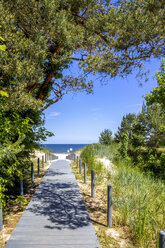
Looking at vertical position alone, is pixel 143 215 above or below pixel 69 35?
below

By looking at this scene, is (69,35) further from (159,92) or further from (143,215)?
(159,92)

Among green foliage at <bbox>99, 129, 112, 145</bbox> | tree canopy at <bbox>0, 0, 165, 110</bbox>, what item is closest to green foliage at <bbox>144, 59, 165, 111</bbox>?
tree canopy at <bbox>0, 0, 165, 110</bbox>

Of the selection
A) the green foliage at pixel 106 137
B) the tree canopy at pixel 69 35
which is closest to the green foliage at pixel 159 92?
the tree canopy at pixel 69 35

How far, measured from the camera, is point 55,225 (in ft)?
14.2

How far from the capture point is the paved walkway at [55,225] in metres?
3.61

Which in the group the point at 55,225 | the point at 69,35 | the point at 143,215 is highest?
the point at 69,35

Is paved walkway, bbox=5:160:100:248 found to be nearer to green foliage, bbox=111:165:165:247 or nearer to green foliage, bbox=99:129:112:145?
green foliage, bbox=111:165:165:247

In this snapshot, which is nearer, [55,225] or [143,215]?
[143,215]

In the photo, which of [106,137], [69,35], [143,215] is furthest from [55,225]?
[106,137]

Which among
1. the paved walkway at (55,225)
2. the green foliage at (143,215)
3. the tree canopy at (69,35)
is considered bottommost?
the paved walkway at (55,225)

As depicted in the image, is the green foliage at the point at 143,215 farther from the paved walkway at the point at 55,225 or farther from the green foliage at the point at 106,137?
the green foliage at the point at 106,137

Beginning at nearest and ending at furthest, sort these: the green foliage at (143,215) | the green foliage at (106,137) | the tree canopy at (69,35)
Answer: the green foliage at (143,215)
the tree canopy at (69,35)
the green foliage at (106,137)

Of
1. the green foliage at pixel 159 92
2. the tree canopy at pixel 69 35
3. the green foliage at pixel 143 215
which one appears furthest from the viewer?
the green foliage at pixel 159 92

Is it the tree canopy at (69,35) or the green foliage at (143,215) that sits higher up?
the tree canopy at (69,35)
